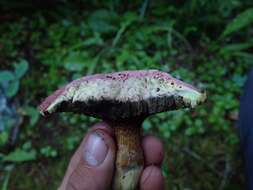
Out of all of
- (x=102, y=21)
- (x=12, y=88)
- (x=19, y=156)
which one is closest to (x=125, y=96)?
(x=19, y=156)

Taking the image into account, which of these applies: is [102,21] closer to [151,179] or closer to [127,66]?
[127,66]

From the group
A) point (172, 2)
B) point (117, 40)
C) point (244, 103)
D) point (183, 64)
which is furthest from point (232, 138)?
point (172, 2)

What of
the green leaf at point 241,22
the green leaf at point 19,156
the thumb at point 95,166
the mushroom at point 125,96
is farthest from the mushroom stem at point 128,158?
the green leaf at point 241,22

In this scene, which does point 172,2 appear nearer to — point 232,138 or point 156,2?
point 156,2

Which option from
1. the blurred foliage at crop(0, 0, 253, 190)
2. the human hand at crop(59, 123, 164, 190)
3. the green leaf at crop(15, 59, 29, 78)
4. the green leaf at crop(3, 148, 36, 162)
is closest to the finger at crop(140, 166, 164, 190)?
the human hand at crop(59, 123, 164, 190)

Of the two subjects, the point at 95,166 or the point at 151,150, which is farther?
the point at 151,150

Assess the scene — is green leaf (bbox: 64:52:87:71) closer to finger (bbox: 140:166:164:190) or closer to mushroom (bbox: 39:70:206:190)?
finger (bbox: 140:166:164:190)

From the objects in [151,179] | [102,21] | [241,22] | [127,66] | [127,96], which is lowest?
[151,179]

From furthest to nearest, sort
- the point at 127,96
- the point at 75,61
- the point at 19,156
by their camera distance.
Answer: the point at 75,61
the point at 19,156
the point at 127,96
